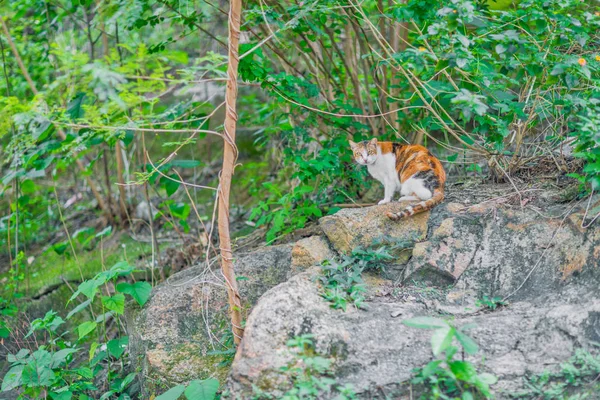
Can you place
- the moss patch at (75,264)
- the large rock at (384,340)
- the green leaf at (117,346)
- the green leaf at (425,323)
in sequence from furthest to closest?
the moss patch at (75,264) → the green leaf at (117,346) → the large rock at (384,340) → the green leaf at (425,323)

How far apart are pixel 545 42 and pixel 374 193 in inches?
89.4

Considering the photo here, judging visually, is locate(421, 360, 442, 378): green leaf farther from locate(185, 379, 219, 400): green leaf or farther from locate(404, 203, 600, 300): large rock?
locate(185, 379, 219, 400): green leaf

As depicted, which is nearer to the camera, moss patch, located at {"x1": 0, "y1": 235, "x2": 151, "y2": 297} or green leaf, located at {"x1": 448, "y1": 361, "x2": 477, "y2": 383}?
green leaf, located at {"x1": 448, "y1": 361, "x2": 477, "y2": 383}

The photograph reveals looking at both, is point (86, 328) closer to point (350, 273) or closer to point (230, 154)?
point (230, 154)

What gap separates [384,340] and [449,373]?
45cm

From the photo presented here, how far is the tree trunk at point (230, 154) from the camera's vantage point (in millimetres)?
3533

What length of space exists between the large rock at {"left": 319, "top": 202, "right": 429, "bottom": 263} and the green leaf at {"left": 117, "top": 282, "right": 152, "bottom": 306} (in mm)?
1275

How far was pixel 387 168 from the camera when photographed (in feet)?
16.1

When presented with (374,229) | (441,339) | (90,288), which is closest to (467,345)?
(441,339)

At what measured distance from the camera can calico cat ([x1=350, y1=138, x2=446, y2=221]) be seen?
4328 mm

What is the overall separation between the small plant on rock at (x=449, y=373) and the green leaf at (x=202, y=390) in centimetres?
112

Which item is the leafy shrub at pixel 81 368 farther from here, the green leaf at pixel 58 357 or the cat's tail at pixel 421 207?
the cat's tail at pixel 421 207

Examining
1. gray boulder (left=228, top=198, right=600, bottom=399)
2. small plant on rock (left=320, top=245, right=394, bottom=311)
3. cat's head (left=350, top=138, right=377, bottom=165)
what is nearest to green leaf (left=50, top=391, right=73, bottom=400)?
gray boulder (left=228, top=198, right=600, bottom=399)

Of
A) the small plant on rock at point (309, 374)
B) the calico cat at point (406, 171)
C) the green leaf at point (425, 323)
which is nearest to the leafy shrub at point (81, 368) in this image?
the small plant on rock at point (309, 374)
